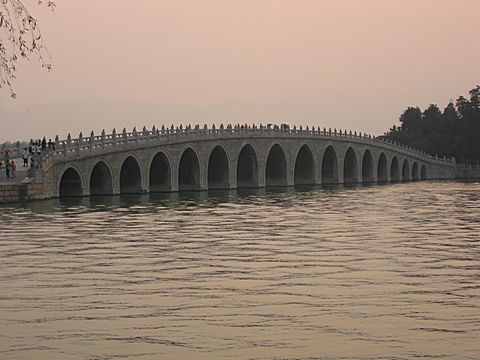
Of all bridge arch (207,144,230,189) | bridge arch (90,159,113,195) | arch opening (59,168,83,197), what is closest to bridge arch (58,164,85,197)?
arch opening (59,168,83,197)

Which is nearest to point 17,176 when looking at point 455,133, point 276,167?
point 276,167

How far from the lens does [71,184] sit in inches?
1898

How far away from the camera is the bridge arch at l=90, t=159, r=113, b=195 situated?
163 feet

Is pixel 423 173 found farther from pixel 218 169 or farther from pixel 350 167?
pixel 218 169

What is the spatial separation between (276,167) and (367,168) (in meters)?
21.0

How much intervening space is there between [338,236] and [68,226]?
9382mm

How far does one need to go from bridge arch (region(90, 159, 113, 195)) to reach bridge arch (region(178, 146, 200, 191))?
9256mm

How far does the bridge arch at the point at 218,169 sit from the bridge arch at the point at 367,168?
94.0 ft

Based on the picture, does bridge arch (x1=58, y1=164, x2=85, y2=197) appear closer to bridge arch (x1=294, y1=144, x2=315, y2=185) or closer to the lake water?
the lake water

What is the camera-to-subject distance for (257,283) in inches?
611

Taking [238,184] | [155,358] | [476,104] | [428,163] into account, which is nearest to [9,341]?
[155,358]

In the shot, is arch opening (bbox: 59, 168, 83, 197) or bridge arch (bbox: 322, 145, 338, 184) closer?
arch opening (bbox: 59, 168, 83, 197)

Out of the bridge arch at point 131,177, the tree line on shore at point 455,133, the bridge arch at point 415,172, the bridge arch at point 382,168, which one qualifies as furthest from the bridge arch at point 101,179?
the tree line on shore at point 455,133

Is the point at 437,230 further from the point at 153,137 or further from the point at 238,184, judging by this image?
the point at 238,184
